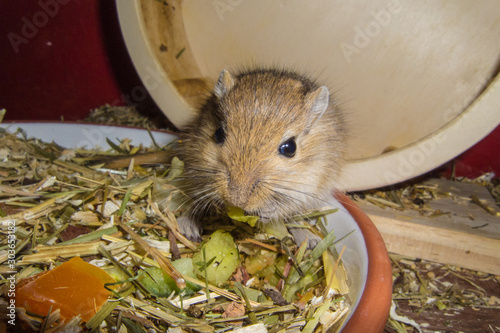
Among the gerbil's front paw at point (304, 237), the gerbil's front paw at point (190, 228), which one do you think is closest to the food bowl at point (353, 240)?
the gerbil's front paw at point (304, 237)

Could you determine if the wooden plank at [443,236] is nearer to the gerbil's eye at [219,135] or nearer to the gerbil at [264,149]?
the gerbil at [264,149]

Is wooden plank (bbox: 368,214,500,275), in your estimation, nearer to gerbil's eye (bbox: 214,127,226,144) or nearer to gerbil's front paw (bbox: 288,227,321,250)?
gerbil's front paw (bbox: 288,227,321,250)

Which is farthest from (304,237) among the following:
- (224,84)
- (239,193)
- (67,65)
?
(67,65)

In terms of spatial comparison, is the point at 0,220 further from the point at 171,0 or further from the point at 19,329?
the point at 171,0

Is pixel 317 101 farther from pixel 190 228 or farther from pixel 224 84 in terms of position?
pixel 190 228

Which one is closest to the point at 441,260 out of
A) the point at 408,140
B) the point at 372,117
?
the point at 408,140

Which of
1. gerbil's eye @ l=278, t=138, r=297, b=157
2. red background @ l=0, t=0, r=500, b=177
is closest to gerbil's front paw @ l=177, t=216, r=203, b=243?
gerbil's eye @ l=278, t=138, r=297, b=157
